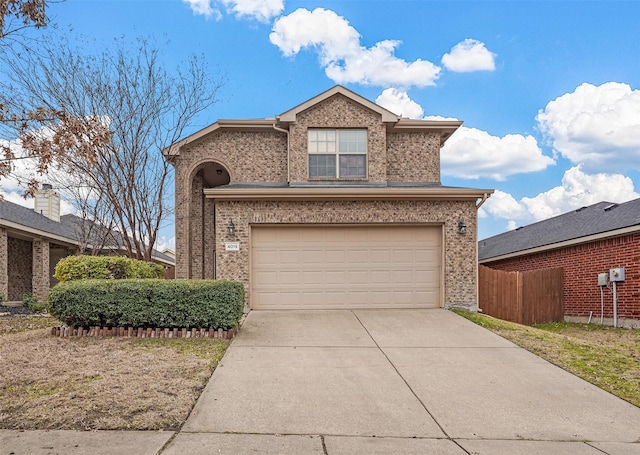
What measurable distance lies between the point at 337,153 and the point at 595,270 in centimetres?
859

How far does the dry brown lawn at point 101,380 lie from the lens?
521 centimetres

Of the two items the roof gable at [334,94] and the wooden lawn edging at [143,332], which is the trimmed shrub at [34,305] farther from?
the roof gable at [334,94]

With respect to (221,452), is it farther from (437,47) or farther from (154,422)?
(437,47)

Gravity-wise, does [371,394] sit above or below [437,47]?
below

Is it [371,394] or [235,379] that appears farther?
[235,379]

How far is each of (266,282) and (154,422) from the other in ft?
24.0

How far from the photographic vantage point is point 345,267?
12547mm

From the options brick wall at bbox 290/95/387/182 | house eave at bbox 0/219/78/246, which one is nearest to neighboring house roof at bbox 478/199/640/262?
brick wall at bbox 290/95/387/182

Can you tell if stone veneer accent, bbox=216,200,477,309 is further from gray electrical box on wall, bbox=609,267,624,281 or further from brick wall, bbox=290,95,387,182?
gray electrical box on wall, bbox=609,267,624,281

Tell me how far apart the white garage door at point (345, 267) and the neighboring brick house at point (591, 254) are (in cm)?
530

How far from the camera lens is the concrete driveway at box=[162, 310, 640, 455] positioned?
4859 millimetres

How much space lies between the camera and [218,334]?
9.25 m

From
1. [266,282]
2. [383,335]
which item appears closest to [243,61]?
[266,282]

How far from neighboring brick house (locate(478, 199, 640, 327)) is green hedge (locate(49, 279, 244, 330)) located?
10.8 m
